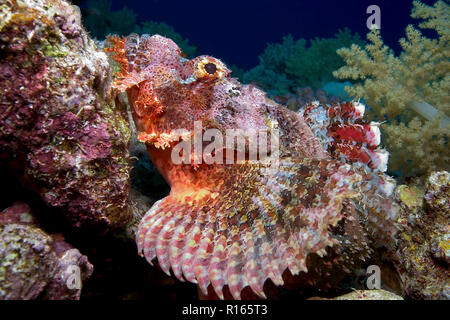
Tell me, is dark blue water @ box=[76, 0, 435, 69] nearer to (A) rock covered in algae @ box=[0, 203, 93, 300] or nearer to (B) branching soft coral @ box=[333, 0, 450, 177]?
(B) branching soft coral @ box=[333, 0, 450, 177]

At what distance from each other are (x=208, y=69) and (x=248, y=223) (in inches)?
63.4

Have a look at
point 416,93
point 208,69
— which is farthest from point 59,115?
point 416,93

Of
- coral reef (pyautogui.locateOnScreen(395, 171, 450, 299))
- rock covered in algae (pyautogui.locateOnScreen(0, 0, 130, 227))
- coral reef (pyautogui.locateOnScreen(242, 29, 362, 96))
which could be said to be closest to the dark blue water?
coral reef (pyautogui.locateOnScreen(242, 29, 362, 96))

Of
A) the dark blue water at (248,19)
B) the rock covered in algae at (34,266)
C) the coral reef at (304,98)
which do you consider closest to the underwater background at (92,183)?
the rock covered in algae at (34,266)

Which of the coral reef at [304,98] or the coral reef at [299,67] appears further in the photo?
the coral reef at [299,67]

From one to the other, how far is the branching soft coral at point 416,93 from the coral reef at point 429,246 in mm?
2227

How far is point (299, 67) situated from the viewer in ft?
33.9

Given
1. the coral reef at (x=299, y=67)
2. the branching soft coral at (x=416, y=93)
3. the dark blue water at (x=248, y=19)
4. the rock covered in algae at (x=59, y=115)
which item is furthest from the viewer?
the dark blue water at (x=248, y=19)

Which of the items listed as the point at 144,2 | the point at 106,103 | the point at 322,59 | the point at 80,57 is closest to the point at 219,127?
the point at 106,103

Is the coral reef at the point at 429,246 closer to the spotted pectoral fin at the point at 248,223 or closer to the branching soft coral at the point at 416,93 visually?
the spotted pectoral fin at the point at 248,223

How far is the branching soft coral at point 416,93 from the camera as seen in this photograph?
4.66m

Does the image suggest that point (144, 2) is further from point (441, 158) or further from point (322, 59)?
point (441, 158)

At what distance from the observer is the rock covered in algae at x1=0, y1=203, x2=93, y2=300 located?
1773 millimetres

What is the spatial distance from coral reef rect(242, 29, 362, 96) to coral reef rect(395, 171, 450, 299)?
6.87m
